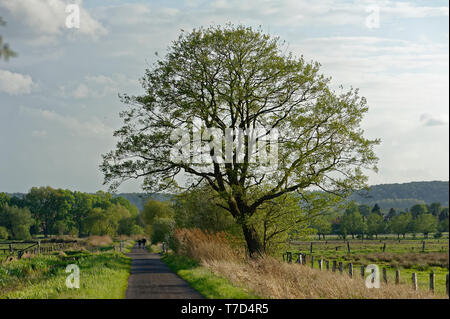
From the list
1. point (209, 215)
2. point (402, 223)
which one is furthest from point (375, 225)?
point (209, 215)

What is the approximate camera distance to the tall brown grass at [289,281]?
15.3 meters

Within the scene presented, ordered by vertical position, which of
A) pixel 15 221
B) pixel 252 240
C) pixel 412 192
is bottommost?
pixel 15 221

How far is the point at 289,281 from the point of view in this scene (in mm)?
17703

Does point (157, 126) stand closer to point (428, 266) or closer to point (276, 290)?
point (276, 290)

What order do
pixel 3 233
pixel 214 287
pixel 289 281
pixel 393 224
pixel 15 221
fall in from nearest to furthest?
pixel 214 287, pixel 289 281, pixel 3 233, pixel 15 221, pixel 393 224

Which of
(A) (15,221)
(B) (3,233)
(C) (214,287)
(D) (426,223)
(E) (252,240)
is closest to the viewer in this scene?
(C) (214,287)

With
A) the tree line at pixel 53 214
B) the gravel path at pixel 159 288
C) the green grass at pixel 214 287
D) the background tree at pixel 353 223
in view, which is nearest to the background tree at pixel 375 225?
the background tree at pixel 353 223

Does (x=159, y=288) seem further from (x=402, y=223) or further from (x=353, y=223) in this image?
(x=353, y=223)

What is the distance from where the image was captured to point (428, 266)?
4362 cm

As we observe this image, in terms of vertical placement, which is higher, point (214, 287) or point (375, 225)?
point (214, 287)

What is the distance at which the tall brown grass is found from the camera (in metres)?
15.3

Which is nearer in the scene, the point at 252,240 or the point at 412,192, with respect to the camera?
the point at 252,240

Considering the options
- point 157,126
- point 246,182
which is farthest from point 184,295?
point 157,126

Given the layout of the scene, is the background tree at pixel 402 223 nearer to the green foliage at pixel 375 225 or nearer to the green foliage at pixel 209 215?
the green foliage at pixel 375 225
